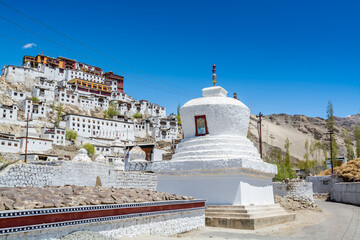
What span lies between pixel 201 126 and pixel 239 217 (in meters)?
4.53

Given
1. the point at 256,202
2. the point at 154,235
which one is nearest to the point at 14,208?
the point at 154,235

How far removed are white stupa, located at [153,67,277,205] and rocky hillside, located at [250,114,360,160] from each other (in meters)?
75.4

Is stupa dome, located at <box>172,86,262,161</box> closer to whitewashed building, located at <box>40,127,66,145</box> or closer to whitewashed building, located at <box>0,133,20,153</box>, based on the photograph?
whitewashed building, located at <box>0,133,20,153</box>

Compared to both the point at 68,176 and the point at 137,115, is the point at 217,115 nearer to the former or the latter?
the point at 68,176

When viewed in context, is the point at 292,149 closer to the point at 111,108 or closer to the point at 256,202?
the point at 111,108

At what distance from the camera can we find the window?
14.0 m

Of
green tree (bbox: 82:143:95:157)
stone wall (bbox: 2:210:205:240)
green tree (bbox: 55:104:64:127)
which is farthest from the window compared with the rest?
green tree (bbox: 55:104:64:127)

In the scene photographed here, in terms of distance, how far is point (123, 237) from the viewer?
7188mm

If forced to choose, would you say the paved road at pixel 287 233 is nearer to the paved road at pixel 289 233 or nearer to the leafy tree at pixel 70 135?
the paved road at pixel 289 233

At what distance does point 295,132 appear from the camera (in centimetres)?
12144

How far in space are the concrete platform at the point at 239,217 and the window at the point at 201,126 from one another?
346 cm

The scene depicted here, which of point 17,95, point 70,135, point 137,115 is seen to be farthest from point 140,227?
point 137,115

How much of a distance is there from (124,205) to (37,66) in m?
85.5

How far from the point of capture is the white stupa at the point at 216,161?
465 inches
